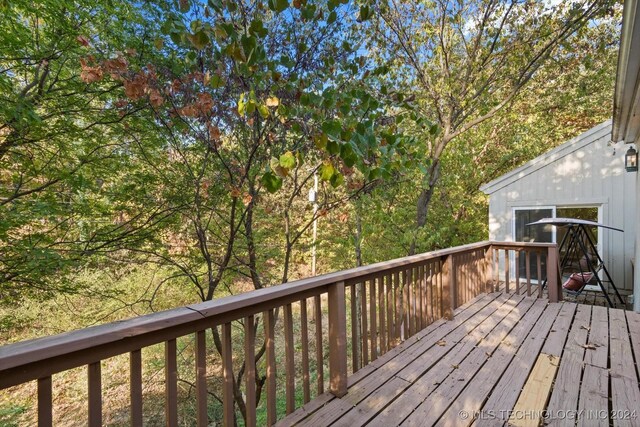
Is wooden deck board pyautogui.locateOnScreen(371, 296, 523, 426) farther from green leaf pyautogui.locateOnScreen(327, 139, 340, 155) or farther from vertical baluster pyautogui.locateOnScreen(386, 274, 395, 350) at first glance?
green leaf pyautogui.locateOnScreen(327, 139, 340, 155)

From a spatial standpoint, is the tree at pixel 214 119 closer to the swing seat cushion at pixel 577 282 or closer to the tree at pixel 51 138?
the tree at pixel 51 138

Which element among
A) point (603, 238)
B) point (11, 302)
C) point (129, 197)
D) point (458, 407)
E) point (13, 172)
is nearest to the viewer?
point (458, 407)

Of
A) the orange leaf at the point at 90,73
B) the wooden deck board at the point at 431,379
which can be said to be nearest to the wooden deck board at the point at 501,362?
the wooden deck board at the point at 431,379

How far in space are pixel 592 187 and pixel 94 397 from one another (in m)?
7.42

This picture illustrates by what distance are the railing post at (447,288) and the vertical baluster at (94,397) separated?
11.1 ft

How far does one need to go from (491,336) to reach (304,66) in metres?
3.47

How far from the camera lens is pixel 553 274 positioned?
4355 mm

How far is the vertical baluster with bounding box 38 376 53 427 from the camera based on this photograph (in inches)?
40.2

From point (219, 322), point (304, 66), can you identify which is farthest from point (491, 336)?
point (304, 66)

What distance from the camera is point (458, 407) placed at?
2.05 metres

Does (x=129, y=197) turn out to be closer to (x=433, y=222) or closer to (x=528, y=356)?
(x=528, y=356)

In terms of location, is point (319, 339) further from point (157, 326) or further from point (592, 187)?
point (592, 187)

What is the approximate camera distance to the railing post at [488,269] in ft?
16.4

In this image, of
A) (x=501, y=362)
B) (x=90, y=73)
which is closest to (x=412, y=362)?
(x=501, y=362)
